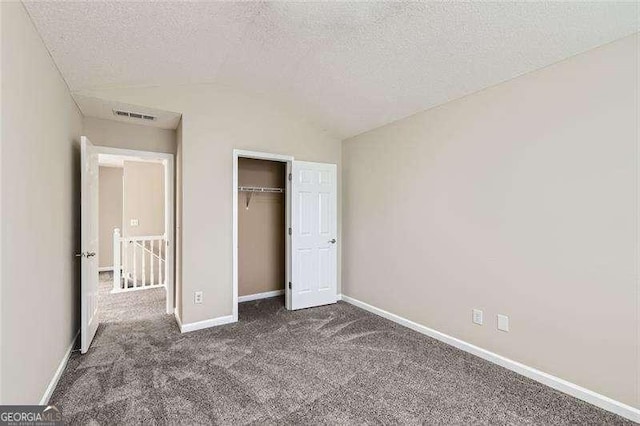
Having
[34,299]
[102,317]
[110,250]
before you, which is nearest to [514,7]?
[34,299]

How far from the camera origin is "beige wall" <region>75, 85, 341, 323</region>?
3404mm

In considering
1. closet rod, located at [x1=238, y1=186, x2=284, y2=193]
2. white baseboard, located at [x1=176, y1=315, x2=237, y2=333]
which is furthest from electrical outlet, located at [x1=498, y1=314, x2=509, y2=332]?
closet rod, located at [x1=238, y1=186, x2=284, y2=193]

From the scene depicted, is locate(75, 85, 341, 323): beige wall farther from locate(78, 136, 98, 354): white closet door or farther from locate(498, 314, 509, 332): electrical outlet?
locate(498, 314, 509, 332): electrical outlet

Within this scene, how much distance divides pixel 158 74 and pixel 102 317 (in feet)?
10.0

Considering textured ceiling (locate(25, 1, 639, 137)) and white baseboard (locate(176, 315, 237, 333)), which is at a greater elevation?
textured ceiling (locate(25, 1, 639, 137))

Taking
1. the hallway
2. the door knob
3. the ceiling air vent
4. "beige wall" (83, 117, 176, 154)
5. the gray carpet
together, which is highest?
the ceiling air vent

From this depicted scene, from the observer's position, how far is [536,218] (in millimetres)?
2449

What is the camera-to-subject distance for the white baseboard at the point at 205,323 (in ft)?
11.1

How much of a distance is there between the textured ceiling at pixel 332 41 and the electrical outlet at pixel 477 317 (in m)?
2.11

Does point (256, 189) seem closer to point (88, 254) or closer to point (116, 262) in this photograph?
point (88, 254)

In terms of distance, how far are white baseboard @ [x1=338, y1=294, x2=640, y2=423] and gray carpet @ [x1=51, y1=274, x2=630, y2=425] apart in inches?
2.4

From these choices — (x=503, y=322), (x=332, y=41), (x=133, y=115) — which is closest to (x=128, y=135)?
(x=133, y=115)

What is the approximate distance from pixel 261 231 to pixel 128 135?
86.3 inches

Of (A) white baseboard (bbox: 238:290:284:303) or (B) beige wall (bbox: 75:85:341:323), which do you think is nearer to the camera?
(B) beige wall (bbox: 75:85:341:323)
